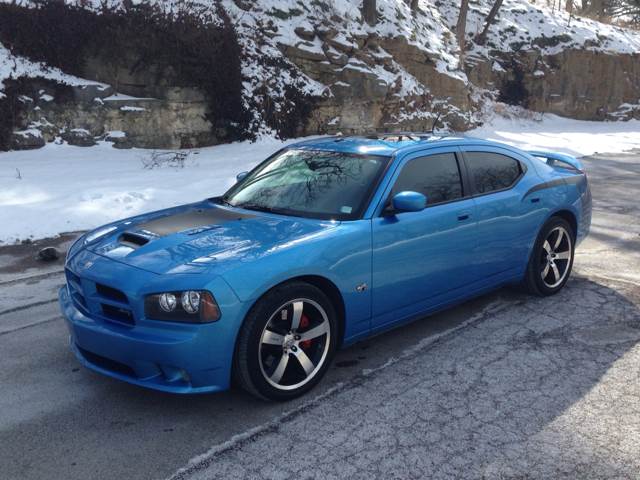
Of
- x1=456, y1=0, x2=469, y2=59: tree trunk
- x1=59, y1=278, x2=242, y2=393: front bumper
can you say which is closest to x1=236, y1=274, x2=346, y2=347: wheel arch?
x1=59, y1=278, x2=242, y2=393: front bumper

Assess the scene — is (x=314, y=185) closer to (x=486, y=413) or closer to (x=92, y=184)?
(x=486, y=413)

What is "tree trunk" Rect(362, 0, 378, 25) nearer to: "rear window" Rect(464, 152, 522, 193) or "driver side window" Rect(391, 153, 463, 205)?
"rear window" Rect(464, 152, 522, 193)

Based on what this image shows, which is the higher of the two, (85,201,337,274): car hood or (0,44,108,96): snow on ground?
(0,44,108,96): snow on ground

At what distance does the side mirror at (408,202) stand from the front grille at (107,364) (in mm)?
1978

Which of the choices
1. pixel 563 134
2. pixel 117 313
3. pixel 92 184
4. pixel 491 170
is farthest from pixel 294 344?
pixel 563 134

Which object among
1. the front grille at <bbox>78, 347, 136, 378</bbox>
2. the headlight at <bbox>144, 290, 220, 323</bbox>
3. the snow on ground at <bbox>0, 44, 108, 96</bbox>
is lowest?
the front grille at <bbox>78, 347, 136, 378</bbox>

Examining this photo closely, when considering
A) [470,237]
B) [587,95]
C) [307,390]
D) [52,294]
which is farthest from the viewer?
[587,95]

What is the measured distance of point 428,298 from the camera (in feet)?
15.2

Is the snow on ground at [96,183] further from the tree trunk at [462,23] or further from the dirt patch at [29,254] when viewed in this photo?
the tree trunk at [462,23]

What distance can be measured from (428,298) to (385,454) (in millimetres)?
1575

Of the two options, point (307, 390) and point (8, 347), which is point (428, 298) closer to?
point (307, 390)

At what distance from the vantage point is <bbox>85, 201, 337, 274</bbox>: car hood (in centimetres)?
367

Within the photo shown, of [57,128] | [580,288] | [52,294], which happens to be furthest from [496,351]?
[57,128]

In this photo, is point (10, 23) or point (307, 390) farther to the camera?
point (10, 23)
